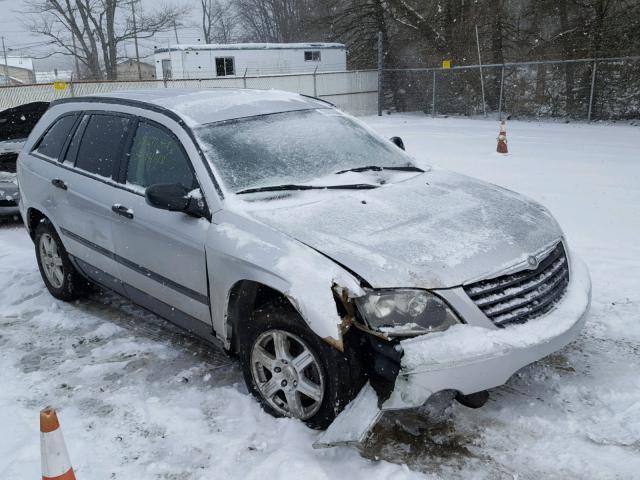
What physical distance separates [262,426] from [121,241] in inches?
65.5

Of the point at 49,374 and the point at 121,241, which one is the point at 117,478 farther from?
the point at 121,241

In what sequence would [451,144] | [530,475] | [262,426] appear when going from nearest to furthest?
1. [530,475]
2. [262,426]
3. [451,144]

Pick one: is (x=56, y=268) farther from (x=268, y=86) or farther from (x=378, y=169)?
(x=268, y=86)

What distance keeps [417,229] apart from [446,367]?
773mm

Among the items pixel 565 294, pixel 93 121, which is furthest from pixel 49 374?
pixel 565 294

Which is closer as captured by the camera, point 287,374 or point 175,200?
point 287,374

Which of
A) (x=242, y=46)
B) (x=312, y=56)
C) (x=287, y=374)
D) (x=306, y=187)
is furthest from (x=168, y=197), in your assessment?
(x=312, y=56)

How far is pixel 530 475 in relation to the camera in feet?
8.74

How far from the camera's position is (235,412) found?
324 centimetres

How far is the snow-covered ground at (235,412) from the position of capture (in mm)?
2768

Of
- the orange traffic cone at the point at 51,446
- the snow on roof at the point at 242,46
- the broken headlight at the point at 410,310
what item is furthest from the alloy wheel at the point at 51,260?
the snow on roof at the point at 242,46

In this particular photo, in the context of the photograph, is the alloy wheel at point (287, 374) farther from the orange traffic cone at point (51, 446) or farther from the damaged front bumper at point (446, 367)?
the orange traffic cone at point (51, 446)

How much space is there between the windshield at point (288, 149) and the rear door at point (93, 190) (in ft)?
2.89

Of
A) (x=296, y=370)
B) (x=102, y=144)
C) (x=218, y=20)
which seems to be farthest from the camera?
(x=218, y=20)
